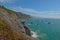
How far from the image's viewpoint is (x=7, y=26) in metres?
9.38

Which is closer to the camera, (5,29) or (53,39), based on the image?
(5,29)

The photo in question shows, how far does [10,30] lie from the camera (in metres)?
9.26

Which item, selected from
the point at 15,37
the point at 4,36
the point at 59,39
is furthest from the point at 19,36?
the point at 59,39

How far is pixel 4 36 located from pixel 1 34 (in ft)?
0.66

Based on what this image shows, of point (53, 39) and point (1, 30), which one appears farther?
point (53, 39)

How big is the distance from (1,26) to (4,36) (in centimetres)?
79

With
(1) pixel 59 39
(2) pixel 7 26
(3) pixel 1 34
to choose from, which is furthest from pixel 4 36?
(1) pixel 59 39

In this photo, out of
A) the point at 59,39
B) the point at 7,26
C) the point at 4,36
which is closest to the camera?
the point at 4,36

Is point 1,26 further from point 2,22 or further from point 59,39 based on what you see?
point 59,39

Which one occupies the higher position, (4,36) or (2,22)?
(2,22)

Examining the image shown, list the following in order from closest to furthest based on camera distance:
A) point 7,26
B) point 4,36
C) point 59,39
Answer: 1. point 4,36
2. point 7,26
3. point 59,39

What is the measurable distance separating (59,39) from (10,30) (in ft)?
184

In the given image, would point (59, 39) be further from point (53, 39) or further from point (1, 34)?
point (1, 34)

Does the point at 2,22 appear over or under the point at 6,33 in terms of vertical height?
over
